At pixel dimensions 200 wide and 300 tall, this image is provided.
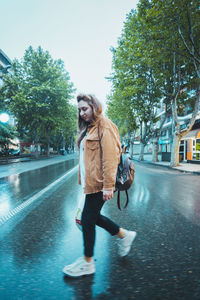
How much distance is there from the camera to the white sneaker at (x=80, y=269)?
7.73 feet

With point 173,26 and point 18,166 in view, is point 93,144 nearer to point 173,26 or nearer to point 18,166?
point 173,26

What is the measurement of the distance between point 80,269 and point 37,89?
30.7m

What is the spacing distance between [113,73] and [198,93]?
37.7 feet

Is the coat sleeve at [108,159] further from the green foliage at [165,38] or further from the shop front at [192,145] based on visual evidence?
the shop front at [192,145]

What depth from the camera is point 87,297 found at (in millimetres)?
2006

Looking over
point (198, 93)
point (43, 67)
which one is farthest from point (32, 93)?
point (198, 93)

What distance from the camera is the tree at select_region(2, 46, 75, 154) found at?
31500mm

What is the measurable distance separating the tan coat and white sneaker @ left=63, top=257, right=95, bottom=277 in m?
0.73

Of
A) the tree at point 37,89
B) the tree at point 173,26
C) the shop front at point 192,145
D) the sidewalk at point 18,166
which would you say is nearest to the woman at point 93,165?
the sidewalk at point 18,166

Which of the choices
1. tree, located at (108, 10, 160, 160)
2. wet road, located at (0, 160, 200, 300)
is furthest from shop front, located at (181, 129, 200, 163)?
wet road, located at (0, 160, 200, 300)

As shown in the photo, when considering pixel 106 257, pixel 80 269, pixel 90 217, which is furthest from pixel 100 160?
pixel 106 257

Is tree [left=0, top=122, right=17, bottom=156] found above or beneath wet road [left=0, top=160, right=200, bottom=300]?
above

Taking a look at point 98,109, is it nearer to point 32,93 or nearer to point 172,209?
point 172,209

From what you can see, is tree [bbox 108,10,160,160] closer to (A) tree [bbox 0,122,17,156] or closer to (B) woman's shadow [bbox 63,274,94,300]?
(A) tree [bbox 0,122,17,156]
